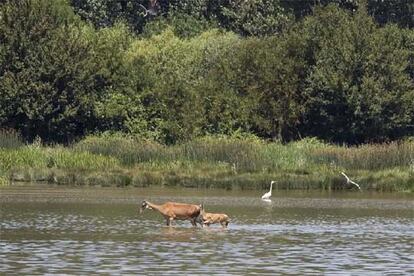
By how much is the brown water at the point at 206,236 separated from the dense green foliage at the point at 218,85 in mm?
18822

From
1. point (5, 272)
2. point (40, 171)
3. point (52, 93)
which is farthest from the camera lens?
point (52, 93)

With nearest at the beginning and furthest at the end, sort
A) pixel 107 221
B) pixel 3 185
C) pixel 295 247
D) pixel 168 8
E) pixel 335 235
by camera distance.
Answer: pixel 295 247
pixel 335 235
pixel 107 221
pixel 3 185
pixel 168 8

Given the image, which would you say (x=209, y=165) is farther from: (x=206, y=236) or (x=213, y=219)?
(x=206, y=236)

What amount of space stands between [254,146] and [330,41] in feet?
41.4

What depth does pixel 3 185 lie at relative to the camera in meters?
43.9

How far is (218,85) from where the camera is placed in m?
63.2

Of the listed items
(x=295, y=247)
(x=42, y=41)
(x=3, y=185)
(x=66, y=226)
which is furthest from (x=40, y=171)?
(x=295, y=247)

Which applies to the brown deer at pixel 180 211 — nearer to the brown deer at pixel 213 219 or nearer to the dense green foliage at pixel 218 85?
the brown deer at pixel 213 219

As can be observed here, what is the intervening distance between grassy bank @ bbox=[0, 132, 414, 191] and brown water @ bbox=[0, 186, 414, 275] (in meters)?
5.15

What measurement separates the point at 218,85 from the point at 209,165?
47.0 ft

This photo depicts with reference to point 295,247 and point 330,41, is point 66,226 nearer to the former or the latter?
point 295,247

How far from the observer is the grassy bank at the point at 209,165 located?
153ft

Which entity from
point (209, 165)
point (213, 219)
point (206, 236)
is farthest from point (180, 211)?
point (209, 165)

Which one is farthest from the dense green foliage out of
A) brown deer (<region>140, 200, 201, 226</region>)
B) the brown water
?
brown deer (<region>140, 200, 201, 226</region>)
